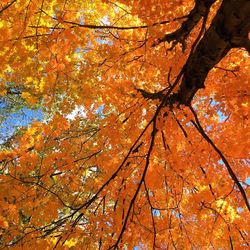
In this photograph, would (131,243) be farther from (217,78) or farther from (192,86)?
(217,78)

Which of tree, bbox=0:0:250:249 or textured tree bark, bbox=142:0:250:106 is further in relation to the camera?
tree, bbox=0:0:250:249

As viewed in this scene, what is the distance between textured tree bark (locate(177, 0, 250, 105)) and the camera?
7.98ft

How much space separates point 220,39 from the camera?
8.86ft

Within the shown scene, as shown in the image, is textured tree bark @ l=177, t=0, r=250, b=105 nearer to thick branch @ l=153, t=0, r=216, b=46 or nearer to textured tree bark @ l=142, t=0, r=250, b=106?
textured tree bark @ l=142, t=0, r=250, b=106

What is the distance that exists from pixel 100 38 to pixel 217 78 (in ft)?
7.11

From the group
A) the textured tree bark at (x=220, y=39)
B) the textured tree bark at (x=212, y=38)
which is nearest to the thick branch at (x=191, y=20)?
the textured tree bark at (x=212, y=38)

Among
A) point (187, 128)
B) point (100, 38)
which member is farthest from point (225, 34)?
point (100, 38)

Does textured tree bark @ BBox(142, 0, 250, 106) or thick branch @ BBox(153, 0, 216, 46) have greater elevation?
thick branch @ BBox(153, 0, 216, 46)

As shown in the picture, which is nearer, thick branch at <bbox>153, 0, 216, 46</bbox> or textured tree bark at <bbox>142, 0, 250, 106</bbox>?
textured tree bark at <bbox>142, 0, 250, 106</bbox>

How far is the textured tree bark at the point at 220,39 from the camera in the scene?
7.98 feet

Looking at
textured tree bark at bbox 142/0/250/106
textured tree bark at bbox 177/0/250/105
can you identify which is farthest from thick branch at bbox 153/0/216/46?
textured tree bark at bbox 177/0/250/105

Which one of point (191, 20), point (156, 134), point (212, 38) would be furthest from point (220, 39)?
point (156, 134)

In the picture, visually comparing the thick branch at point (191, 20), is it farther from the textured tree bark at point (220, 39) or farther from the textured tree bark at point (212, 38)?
the textured tree bark at point (220, 39)

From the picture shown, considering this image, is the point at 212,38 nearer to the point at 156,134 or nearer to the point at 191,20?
the point at 191,20
